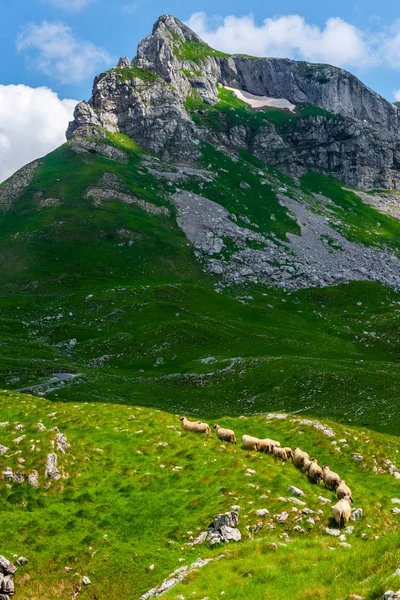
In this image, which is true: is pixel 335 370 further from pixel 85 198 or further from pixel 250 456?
pixel 85 198

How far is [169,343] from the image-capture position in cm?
8856

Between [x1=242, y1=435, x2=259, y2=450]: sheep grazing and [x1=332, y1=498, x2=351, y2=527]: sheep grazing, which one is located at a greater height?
[x1=242, y1=435, x2=259, y2=450]: sheep grazing

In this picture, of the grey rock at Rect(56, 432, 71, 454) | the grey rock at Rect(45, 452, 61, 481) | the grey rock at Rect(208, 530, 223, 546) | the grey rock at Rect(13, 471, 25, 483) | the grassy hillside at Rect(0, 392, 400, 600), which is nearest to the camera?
the grassy hillside at Rect(0, 392, 400, 600)

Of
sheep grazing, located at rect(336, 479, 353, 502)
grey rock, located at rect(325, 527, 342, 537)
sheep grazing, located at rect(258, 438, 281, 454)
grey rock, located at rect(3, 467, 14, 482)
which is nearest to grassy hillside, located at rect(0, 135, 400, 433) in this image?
sheep grazing, located at rect(258, 438, 281, 454)

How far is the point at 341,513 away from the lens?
20.9m

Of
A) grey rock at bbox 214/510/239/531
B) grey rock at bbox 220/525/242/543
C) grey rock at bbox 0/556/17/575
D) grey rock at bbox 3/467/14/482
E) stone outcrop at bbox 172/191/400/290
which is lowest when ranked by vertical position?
grey rock at bbox 220/525/242/543

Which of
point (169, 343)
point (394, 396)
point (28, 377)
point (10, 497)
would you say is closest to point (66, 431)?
Result: point (10, 497)

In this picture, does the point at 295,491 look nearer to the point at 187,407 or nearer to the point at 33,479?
the point at 33,479

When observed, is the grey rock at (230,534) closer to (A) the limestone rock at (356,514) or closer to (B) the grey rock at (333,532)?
(B) the grey rock at (333,532)

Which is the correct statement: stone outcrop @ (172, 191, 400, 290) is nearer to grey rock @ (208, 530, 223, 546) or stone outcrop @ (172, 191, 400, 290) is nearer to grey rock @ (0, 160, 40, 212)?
grey rock @ (0, 160, 40, 212)

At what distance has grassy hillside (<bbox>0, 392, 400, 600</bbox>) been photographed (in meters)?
→ 15.2

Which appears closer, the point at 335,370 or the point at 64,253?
the point at 335,370

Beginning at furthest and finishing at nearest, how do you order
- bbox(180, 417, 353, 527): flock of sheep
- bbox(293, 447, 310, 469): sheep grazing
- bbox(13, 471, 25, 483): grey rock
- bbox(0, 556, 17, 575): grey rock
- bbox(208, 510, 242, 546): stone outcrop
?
bbox(293, 447, 310, 469): sheep grazing → bbox(13, 471, 25, 483): grey rock → bbox(180, 417, 353, 527): flock of sheep → bbox(208, 510, 242, 546): stone outcrop → bbox(0, 556, 17, 575): grey rock

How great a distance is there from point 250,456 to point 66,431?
40.2ft
